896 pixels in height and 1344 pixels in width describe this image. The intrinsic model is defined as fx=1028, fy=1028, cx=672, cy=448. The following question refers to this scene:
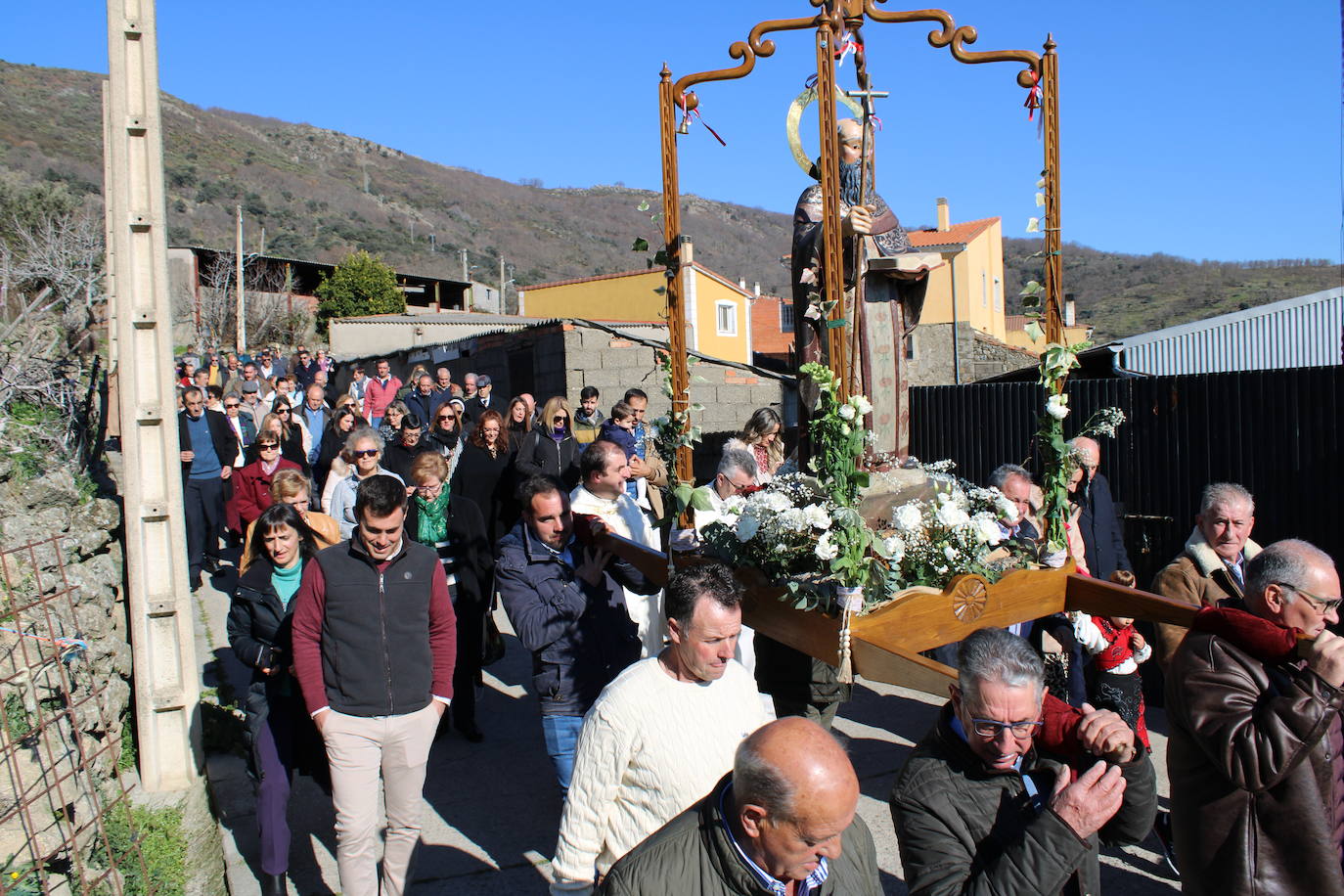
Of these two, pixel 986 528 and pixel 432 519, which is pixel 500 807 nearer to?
pixel 432 519

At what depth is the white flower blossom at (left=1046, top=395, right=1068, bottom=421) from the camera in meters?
4.23

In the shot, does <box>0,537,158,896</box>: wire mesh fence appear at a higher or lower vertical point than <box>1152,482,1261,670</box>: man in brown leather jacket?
lower

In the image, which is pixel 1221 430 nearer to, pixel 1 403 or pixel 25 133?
pixel 1 403

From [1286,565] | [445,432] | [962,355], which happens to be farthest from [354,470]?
[962,355]

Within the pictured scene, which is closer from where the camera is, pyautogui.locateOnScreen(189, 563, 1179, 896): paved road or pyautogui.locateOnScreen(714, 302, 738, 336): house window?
pyautogui.locateOnScreen(189, 563, 1179, 896): paved road

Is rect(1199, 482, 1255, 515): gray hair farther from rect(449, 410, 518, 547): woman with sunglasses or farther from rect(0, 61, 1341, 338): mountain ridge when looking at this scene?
rect(0, 61, 1341, 338): mountain ridge

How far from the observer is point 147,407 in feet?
15.6

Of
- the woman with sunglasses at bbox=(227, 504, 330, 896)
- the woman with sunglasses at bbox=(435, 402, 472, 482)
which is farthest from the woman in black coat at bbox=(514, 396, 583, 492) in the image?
the woman with sunglasses at bbox=(227, 504, 330, 896)

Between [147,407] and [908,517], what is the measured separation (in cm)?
348

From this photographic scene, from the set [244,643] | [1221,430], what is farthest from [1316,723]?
[1221,430]

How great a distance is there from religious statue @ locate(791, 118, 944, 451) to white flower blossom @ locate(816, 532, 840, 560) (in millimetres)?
1305

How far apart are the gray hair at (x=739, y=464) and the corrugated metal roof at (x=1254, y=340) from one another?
1496 centimetres

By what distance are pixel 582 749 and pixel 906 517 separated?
4.73 feet

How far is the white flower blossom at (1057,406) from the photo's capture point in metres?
4.23
